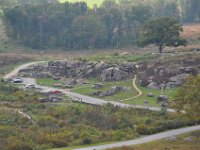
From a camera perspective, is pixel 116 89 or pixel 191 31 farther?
pixel 191 31

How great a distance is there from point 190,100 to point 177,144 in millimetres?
7672

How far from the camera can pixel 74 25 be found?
550ft

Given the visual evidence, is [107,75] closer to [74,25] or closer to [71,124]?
[71,124]

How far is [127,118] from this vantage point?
242 ft

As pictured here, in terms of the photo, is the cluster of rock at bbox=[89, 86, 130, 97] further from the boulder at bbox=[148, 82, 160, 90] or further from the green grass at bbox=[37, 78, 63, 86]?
the green grass at bbox=[37, 78, 63, 86]

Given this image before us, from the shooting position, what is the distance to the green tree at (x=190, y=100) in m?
65.1

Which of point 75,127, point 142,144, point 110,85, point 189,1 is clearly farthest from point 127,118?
point 189,1

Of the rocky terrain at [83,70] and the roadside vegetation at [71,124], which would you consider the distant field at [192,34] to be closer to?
the rocky terrain at [83,70]

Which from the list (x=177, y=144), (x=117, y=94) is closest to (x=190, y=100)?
(x=177, y=144)

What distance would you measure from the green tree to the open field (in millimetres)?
2934

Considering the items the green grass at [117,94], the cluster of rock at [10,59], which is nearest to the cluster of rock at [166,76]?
the green grass at [117,94]

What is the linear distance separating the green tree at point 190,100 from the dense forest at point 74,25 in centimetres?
9309

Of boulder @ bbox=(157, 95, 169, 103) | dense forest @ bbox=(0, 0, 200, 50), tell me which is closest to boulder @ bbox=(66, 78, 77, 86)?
boulder @ bbox=(157, 95, 169, 103)

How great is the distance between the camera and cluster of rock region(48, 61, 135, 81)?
109 meters
